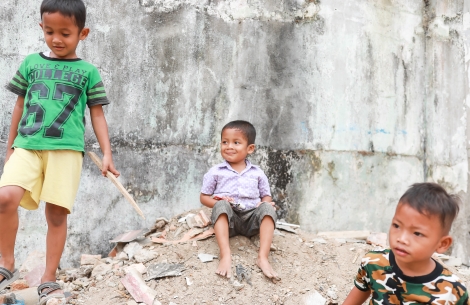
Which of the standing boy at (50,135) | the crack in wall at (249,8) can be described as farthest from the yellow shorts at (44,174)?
the crack in wall at (249,8)

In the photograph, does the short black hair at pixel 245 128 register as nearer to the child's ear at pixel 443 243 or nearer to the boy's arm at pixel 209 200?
the boy's arm at pixel 209 200

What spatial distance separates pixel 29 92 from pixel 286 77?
256cm

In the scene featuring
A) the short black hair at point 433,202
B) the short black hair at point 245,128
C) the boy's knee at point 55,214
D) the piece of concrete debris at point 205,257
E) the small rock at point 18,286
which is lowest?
the small rock at point 18,286

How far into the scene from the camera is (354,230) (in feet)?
17.2

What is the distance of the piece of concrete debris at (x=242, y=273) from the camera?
3.62m

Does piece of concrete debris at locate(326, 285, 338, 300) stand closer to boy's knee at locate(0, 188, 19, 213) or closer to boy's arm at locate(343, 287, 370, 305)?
boy's arm at locate(343, 287, 370, 305)

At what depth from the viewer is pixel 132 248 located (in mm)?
4156

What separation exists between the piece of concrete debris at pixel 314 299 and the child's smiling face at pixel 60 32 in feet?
7.26

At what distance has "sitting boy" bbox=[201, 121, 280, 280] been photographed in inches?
150

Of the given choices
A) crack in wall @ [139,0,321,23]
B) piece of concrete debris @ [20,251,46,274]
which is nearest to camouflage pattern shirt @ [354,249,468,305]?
piece of concrete debris @ [20,251,46,274]

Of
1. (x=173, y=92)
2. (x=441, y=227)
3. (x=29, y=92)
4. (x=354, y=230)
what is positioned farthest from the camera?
(x=354, y=230)

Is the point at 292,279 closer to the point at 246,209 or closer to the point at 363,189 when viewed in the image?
the point at 246,209

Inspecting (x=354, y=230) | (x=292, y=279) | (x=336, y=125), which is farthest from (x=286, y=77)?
(x=292, y=279)

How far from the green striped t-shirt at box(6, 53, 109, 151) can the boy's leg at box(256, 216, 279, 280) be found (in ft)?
4.55
